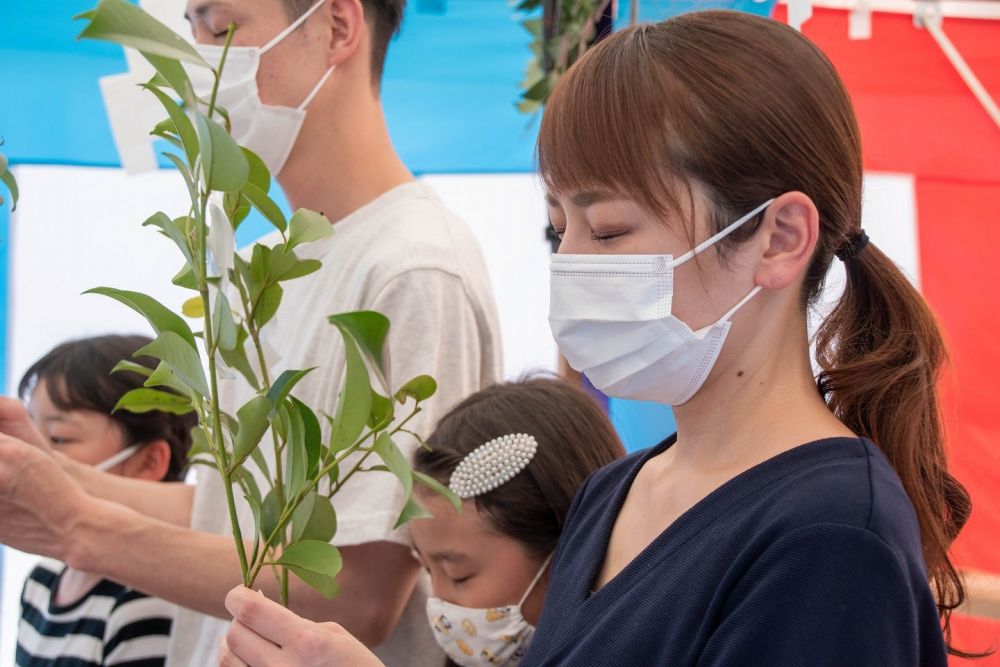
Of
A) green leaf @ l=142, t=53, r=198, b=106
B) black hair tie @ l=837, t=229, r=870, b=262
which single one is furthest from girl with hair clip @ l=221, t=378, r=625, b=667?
green leaf @ l=142, t=53, r=198, b=106

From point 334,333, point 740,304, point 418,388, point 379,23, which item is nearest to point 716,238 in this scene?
point 740,304

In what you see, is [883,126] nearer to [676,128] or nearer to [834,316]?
[834,316]

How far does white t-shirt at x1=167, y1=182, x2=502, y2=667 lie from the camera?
1.31 metres

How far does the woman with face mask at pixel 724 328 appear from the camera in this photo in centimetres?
83

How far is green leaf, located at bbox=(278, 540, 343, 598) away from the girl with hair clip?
1.43ft

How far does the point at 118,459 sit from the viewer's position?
6.86 feet

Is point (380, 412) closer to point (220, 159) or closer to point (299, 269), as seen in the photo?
point (299, 269)

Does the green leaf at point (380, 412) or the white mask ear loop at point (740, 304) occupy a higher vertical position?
the white mask ear loop at point (740, 304)

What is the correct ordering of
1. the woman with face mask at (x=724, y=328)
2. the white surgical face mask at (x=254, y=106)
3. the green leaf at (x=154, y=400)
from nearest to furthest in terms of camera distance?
the woman with face mask at (x=724, y=328) < the green leaf at (x=154, y=400) < the white surgical face mask at (x=254, y=106)

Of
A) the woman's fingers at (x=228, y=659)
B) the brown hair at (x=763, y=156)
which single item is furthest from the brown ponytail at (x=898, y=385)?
the woman's fingers at (x=228, y=659)

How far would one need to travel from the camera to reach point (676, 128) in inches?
35.3

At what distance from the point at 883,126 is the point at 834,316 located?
1.36 metres

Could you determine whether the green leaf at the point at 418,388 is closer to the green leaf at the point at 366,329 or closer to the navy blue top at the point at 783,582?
the green leaf at the point at 366,329

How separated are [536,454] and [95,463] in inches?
41.9
